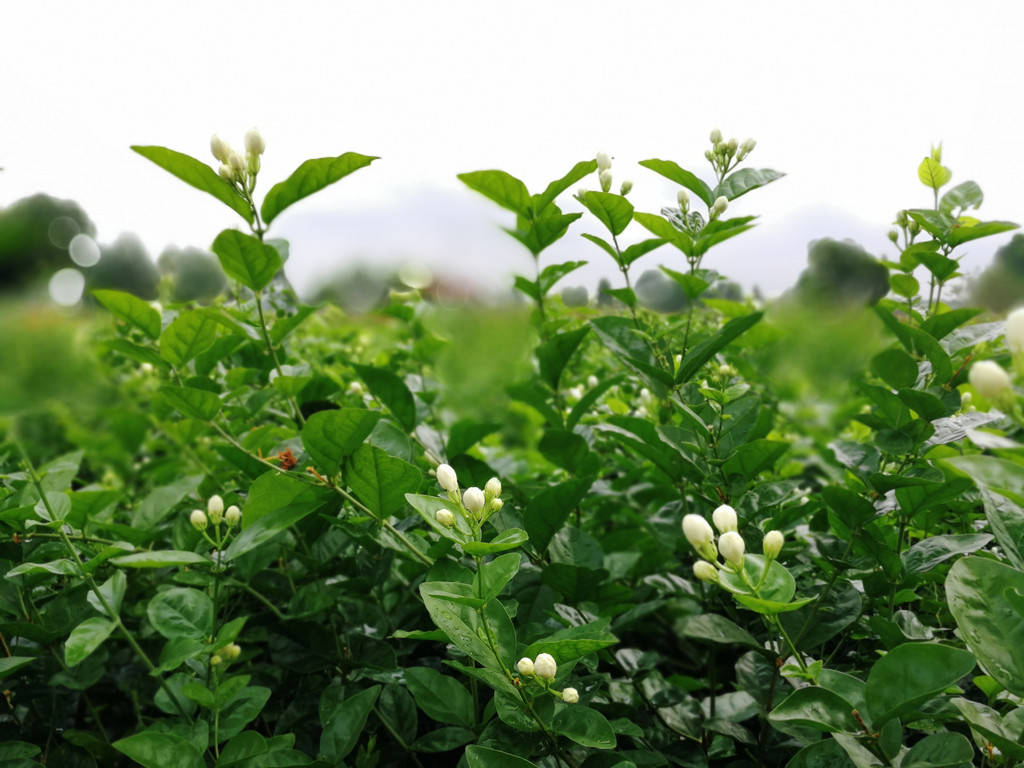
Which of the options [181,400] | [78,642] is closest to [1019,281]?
[181,400]

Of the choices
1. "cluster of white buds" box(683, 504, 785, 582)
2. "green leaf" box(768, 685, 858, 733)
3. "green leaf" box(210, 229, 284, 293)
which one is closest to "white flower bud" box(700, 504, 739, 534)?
"cluster of white buds" box(683, 504, 785, 582)

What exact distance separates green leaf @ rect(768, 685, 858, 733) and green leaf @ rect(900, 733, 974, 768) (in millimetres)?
66

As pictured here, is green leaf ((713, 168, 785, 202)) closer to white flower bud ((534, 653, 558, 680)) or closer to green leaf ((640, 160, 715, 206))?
green leaf ((640, 160, 715, 206))

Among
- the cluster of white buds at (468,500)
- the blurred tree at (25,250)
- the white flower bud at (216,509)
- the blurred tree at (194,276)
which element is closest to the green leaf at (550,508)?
the cluster of white buds at (468,500)

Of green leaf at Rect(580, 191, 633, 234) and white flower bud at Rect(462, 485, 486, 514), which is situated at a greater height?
green leaf at Rect(580, 191, 633, 234)

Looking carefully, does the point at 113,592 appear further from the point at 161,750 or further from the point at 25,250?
the point at 25,250

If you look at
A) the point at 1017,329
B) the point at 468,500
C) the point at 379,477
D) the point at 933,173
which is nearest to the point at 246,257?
the point at 379,477

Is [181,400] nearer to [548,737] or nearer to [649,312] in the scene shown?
[548,737]

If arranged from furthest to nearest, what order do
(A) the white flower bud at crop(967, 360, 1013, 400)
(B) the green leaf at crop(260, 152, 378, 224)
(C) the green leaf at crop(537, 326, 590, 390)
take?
(C) the green leaf at crop(537, 326, 590, 390)
(B) the green leaf at crop(260, 152, 378, 224)
(A) the white flower bud at crop(967, 360, 1013, 400)

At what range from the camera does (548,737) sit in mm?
888

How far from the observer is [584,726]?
0.86 meters

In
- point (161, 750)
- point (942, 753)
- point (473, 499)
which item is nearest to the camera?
point (942, 753)

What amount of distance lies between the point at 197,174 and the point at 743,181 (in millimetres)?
797

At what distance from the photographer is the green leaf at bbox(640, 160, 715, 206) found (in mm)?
1171
